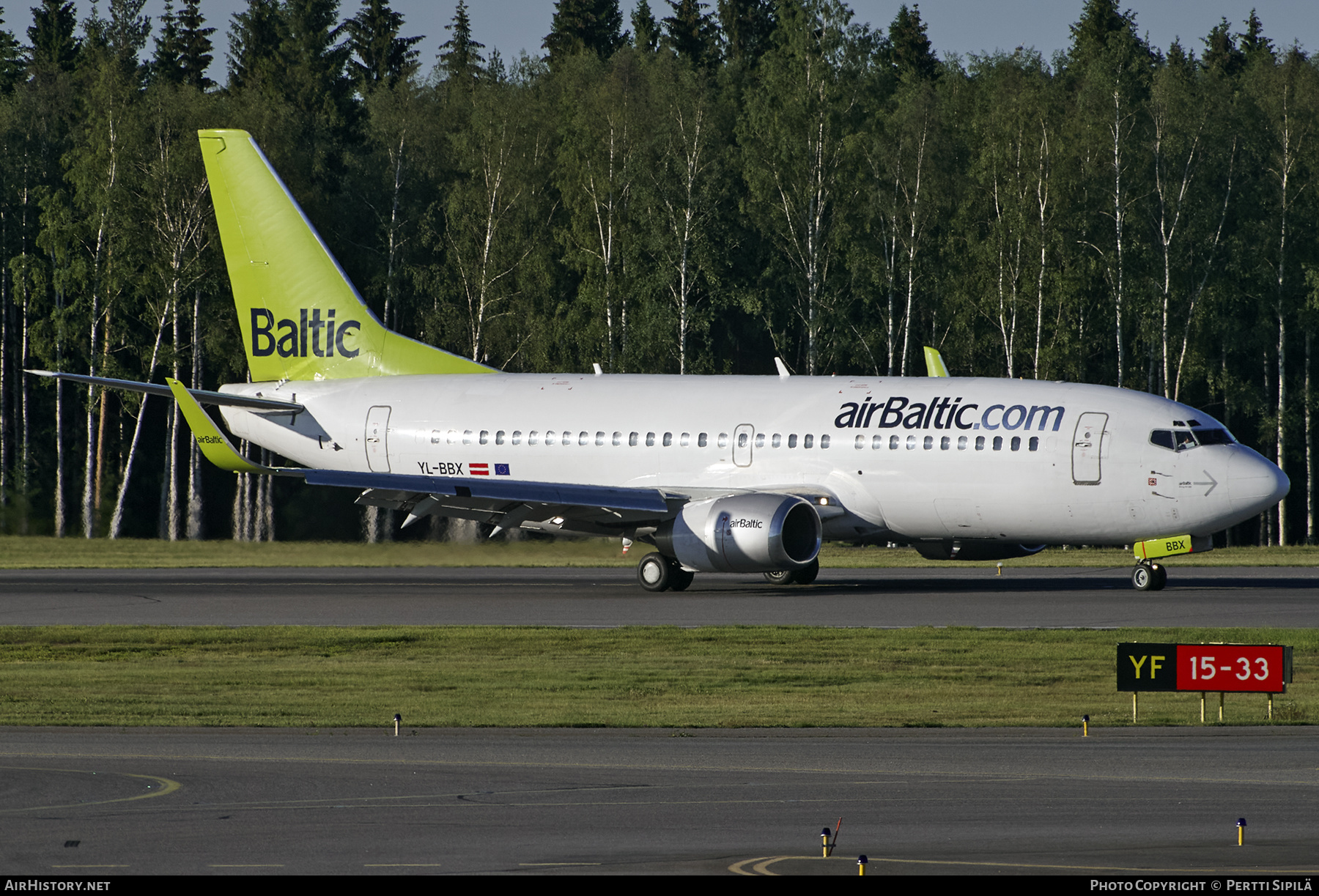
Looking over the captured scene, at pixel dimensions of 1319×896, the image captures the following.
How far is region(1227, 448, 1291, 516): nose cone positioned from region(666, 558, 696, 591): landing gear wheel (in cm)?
1097

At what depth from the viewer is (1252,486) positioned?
30.5 m

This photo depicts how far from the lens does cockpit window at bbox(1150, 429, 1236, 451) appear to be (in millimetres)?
31094

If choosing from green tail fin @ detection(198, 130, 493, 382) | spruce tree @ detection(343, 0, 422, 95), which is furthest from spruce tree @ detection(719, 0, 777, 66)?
green tail fin @ detection(198, 130, 493, 382)

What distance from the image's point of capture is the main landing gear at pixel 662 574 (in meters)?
34.0

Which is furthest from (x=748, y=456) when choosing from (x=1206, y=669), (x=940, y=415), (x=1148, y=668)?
(x=1206, y=669)

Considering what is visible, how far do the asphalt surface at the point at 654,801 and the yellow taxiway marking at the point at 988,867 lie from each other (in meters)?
0.02

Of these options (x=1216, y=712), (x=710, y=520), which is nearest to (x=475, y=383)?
(x=710, y=520)

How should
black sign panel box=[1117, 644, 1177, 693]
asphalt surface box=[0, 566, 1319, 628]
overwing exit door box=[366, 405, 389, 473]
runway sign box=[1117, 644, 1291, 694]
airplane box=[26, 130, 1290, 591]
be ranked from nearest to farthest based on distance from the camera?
runway sign box=[1117, 644, 1291, 694] < black sign panel box=[1117, 644, 1177, 693] < asphalt surface box=[0, 566, 1319, 628] < airplane box=[26, 130, 1290, 591] < overwing exit door box=[366, 405, 389, 473]

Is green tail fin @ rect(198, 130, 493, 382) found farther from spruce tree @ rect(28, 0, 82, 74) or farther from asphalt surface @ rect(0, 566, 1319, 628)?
spruce tree @ rect(28, 0, 82, 74)

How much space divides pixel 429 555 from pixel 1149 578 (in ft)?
55.4

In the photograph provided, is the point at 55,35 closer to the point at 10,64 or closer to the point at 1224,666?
the point at 10,64

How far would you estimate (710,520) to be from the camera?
31.8 metres
